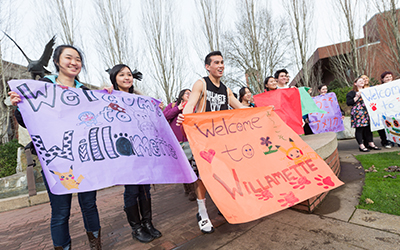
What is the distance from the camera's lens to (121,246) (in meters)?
2.37

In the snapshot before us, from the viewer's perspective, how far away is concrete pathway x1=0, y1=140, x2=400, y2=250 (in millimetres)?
1872

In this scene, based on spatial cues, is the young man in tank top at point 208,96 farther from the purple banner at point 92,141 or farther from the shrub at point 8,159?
the shrub at point 8,159

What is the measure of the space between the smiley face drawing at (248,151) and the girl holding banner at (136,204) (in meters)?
1.18

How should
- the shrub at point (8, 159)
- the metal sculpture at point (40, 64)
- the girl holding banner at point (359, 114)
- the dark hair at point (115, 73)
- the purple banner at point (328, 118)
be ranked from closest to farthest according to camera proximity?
the dark hair at point (115, 73) < the metal sculpture at point (40, 64) < the girl holding banner at point (359, 114) < the shrub at point (8, 159) < the purple banner at point (328, 118)

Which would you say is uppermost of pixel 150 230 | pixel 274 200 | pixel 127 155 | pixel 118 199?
pixel 127 155

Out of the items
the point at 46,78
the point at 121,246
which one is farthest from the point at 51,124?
the point at 121,246

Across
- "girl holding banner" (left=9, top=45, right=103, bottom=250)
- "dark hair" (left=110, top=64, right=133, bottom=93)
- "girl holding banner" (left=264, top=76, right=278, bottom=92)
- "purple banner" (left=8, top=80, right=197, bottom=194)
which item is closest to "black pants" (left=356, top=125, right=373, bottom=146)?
"girl holding banner" (left=264, top=76, right=278, bottom=92)

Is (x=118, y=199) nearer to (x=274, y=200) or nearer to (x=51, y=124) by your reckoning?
(x=51, y=124)

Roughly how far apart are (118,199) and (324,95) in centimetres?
669

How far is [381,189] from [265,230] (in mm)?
1716

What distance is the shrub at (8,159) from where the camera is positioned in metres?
6.72

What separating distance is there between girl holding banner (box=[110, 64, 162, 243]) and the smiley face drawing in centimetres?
118

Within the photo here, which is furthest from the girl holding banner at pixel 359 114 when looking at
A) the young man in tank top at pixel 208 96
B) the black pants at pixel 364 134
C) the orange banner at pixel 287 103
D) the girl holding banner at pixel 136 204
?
the girl holding banner at pixel 136 204

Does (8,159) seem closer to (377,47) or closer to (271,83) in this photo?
(271,83)
